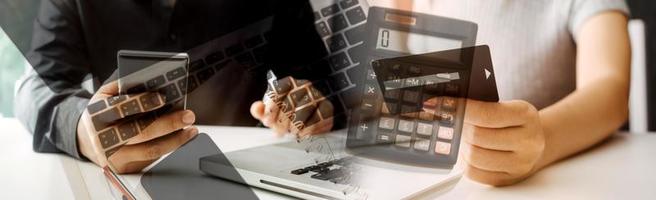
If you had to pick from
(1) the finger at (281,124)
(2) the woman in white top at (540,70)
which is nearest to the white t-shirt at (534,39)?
(2) the woman in white top at (540,70)

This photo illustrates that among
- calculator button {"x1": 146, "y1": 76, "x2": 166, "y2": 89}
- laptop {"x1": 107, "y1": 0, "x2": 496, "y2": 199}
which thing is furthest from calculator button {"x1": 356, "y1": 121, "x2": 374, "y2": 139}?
calculator button {"x1": 146, "y1": 76, "x2": 166, "y2": 89}

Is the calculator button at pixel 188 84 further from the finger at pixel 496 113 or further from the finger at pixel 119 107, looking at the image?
the finger at pixel 496 113

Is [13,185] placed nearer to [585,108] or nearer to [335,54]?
[335,54]

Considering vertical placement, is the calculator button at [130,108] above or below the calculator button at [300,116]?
above

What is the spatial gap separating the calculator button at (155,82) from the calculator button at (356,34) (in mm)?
97

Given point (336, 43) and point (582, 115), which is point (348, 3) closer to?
point (336, 43)

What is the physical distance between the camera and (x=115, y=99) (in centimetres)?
29

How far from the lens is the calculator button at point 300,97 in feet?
1.08

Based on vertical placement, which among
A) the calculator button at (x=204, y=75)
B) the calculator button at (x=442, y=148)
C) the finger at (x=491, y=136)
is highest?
the calculator button at (x=204, y=75)

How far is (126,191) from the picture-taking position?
31cm

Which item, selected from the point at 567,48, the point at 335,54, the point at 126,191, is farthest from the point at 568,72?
the point at 126,191

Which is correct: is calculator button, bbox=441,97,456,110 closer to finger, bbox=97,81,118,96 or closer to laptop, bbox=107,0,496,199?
laptop, bbox=107,0,496,199

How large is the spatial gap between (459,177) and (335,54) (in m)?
0.10

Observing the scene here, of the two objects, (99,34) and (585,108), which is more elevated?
(99,34)
